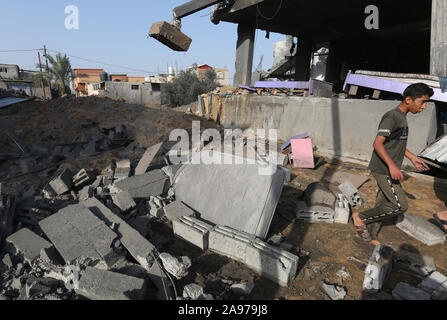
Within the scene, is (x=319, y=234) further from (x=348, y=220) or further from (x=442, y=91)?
(x=442, y=91)

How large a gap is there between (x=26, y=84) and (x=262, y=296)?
A: 153ft

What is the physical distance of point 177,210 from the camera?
3.71m

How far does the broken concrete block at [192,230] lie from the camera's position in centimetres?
321

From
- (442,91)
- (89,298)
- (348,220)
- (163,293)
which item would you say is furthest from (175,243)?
(442,91)

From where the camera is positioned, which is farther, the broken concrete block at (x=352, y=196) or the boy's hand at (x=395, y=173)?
the broken concrete block at (x=352, y=196)

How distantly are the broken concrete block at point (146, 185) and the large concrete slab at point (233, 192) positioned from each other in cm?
34

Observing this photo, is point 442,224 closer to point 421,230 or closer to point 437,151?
point 421,230

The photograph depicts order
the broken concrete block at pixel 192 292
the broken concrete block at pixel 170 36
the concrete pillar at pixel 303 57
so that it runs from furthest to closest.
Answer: the concrete pillar at pixel 303 57
the broken concrete block at pixel 170 36
the broken concrete block at pixel 192 292

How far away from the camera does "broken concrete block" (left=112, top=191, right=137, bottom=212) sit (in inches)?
151

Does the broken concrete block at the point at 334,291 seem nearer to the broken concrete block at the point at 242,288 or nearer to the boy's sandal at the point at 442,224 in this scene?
the broken concrete block at the point at 242,288

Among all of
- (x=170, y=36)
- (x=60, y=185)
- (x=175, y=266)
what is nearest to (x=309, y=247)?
(x=175, y=266)

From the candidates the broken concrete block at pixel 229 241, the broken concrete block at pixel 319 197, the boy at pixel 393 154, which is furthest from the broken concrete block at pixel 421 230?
the broken concrete block at pixel 229 241

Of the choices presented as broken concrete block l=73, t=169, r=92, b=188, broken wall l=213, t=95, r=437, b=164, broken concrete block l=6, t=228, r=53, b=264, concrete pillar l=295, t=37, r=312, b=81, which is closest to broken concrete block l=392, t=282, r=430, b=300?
broken concrete block l=6, t=228, r=53, b=264

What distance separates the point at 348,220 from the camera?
13.1ft
